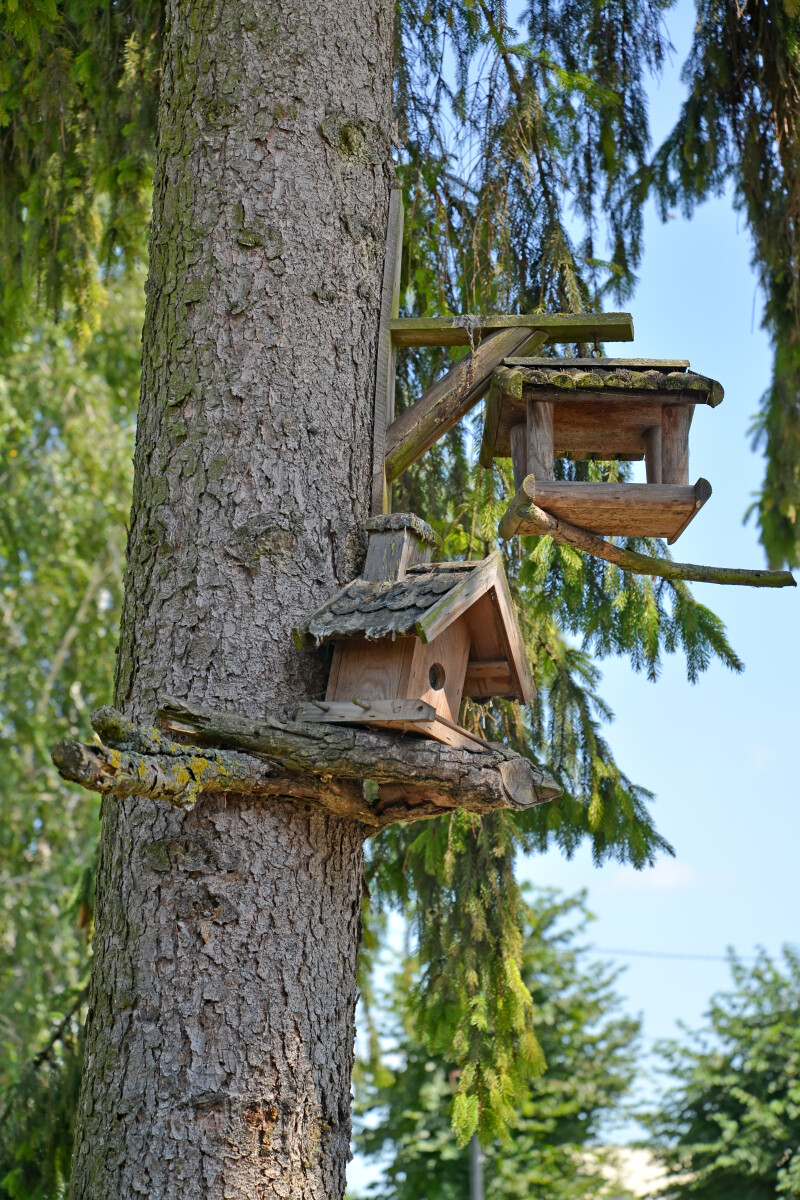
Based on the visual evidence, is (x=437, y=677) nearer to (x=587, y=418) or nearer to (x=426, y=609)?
(x=426, y=609)

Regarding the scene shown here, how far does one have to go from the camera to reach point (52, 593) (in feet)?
40.6

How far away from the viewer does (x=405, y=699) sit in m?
2.11

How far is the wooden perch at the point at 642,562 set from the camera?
8.20 feet

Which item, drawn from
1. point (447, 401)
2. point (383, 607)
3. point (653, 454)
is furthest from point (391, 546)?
point (653, 454)

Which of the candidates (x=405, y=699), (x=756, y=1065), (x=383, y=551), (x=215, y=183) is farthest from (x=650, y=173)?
(x=756, y=1065)

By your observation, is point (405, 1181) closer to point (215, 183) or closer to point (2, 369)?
point (2, 369)

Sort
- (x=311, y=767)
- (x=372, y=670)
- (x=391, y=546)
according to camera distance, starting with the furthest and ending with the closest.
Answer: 1. (x=391, y=546)
2. (x=372, y=670)
3. (x=311, y=767)

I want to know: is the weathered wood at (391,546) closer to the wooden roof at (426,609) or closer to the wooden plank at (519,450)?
the wooden roof at (426,609)

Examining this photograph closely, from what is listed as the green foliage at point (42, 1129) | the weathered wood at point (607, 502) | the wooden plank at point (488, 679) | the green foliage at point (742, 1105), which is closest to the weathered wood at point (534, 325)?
the weathered wood at point (607, 502)

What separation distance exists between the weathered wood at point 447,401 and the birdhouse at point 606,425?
0.18 ft

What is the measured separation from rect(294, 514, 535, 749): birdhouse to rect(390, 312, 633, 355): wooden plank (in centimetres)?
53

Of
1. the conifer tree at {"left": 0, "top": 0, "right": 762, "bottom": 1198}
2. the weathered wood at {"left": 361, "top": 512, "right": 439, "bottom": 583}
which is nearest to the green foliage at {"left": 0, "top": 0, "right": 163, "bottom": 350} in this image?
the conifer tree at {"left": 0, "top": 0, "right": 762, "bottom": 1198}

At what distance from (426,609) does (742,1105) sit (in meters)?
9.33

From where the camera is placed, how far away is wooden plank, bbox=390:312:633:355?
8.76 feet
